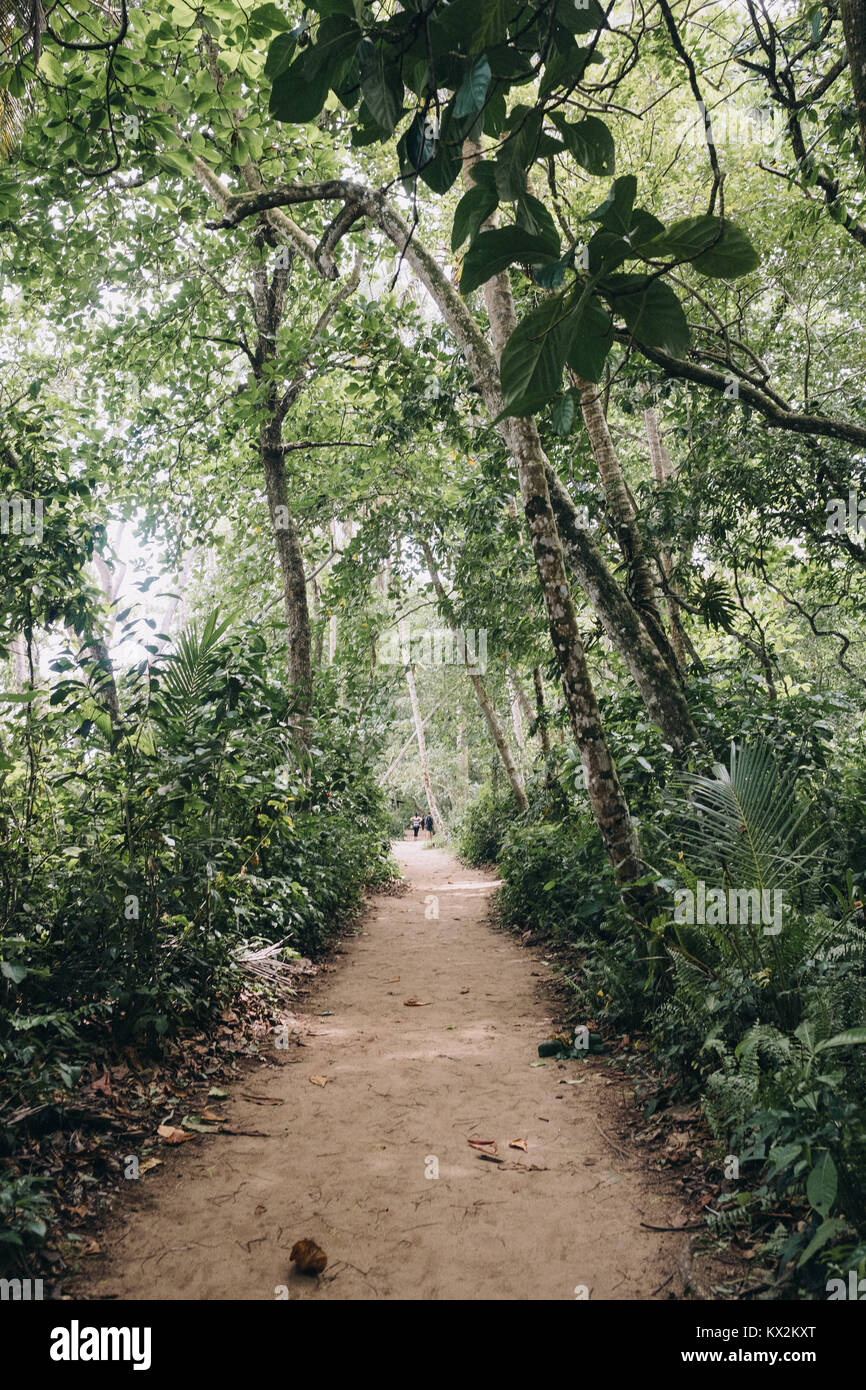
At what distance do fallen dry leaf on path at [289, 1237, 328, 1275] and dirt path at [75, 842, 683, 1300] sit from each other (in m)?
0.03

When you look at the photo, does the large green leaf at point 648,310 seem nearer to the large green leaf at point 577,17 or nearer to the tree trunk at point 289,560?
the large green leaf at point 577,17

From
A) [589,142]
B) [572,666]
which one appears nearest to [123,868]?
[572,666]

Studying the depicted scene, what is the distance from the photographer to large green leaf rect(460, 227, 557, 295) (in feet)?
3.45

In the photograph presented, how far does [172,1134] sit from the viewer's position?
3451mm

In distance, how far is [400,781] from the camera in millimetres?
38469

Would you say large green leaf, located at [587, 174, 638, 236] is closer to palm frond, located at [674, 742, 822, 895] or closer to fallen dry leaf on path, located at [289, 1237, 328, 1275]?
fallen dry leaf on path, located at [289, 1237, 328, 1275]

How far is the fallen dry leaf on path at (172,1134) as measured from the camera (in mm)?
3416

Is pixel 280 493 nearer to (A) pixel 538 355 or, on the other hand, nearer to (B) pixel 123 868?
(B) pixel 123 868

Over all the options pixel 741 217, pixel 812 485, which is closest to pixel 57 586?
pixel 812 485

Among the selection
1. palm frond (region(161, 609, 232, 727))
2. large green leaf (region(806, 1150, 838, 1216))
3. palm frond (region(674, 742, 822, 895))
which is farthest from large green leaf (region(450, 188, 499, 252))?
palm frond (region(161, 609, 232, 727))

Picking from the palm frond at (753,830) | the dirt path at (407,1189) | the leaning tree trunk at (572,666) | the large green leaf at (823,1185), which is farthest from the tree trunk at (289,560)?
the large green leaf at (823,1185)

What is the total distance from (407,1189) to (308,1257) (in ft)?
2.11

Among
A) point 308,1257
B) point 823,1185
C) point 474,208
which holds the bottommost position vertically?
point 308,1257
